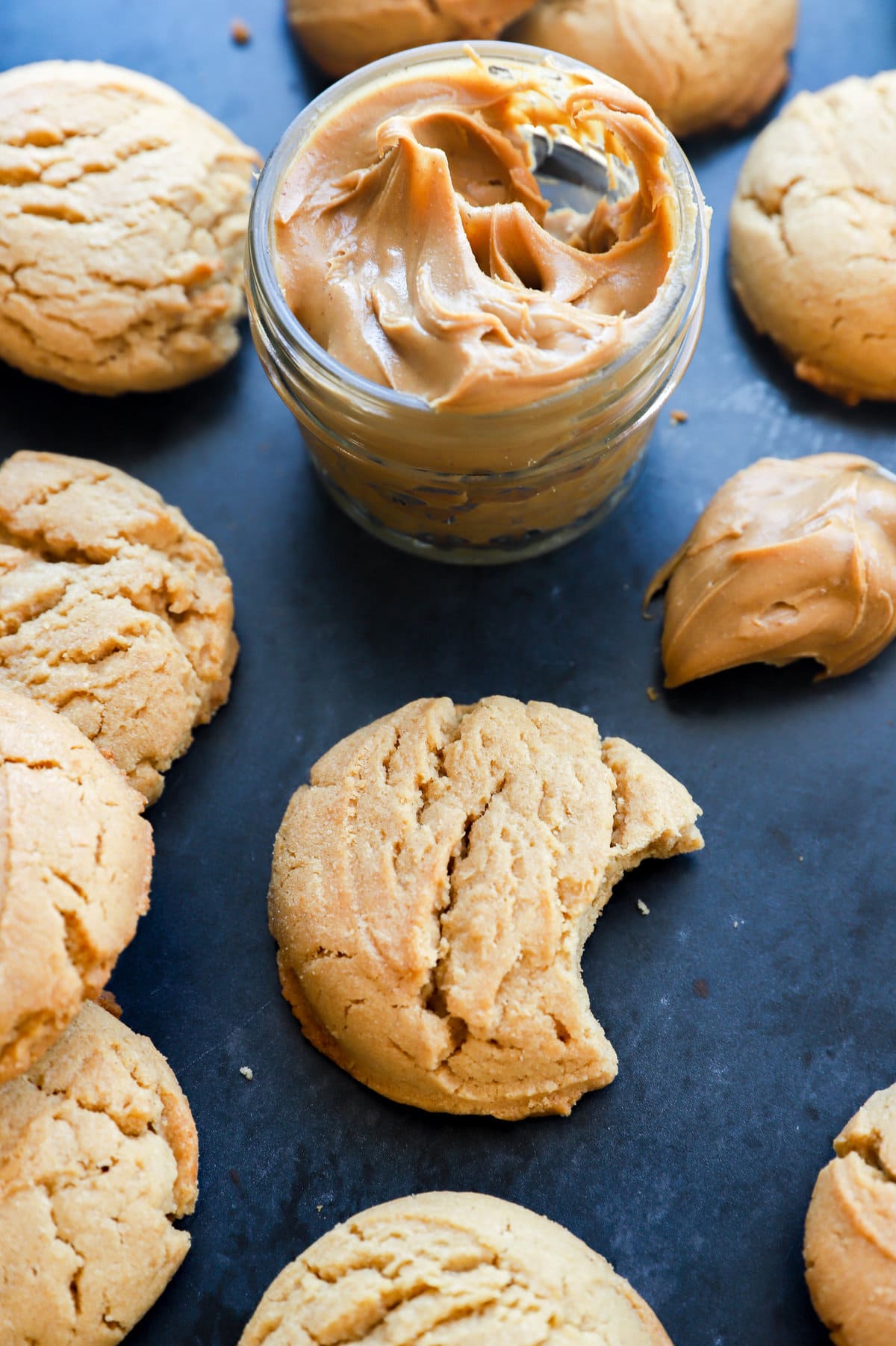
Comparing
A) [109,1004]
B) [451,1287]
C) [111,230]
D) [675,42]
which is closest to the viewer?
[451,1287]

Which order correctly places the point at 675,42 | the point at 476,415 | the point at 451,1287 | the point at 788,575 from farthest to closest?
1. the point at 675,42
2. the point at 788,575
3. the point at 476,415
4. the point at 451,1287

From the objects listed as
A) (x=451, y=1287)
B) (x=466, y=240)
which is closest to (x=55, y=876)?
(x=451, y=1287)

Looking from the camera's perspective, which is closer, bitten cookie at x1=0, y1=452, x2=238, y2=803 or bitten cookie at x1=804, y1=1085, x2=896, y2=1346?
bitten cookie at x1=804, y1=1085, x2=896, y2=1346

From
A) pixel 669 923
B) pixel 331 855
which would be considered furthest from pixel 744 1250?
pixel 331 855

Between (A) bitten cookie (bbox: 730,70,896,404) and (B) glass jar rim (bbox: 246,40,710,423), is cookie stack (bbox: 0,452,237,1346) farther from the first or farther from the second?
(A) bitten cookie (bbox: 730,70,896,404)

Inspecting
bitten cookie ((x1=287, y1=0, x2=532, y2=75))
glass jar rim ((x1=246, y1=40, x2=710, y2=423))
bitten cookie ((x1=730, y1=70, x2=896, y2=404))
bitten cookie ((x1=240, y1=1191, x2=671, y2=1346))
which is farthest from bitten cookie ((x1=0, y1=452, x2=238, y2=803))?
bitten cookie ((x1=730, y1=70, x2=896, y2=404))

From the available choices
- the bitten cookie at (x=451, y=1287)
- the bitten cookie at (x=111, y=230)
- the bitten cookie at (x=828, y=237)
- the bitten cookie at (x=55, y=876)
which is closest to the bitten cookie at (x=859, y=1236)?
the bitten cookie at (x=451, y=1287)

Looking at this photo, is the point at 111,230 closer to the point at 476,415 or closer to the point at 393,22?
the point at 393,22
